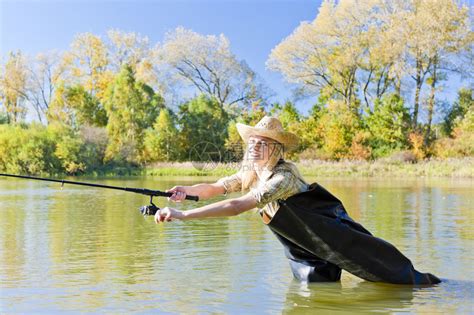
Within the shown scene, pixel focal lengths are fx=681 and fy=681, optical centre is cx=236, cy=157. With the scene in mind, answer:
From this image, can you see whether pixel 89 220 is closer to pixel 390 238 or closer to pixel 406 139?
pixel 390 238

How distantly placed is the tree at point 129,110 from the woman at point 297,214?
27250 millimetres

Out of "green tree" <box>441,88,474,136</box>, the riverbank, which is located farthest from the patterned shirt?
"green tree" <box>441,88,474,136</box>

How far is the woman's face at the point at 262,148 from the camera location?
4.22m

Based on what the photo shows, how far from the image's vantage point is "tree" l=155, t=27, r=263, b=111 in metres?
35.1

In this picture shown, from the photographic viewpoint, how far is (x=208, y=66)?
116 ft

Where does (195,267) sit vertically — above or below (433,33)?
below

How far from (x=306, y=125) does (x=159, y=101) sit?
7.37 m

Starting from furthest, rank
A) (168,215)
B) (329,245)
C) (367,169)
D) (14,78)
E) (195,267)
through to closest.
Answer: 1. (14,78)
2. (367,169)
3. (195,267)
4. (329,245)
5. (168,215)

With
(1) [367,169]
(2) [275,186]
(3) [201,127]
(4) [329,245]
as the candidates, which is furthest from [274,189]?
(3) [201,127]

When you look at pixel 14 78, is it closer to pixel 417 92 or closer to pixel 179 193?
pixel 417 92

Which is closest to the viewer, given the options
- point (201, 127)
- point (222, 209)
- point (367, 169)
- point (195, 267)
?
point (222, 209)

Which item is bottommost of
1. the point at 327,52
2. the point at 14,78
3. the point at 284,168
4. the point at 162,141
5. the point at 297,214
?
the point at 297,214

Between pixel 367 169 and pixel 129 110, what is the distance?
1218 centimetres

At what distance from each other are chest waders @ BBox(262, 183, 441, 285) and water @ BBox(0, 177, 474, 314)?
0.35 feet
